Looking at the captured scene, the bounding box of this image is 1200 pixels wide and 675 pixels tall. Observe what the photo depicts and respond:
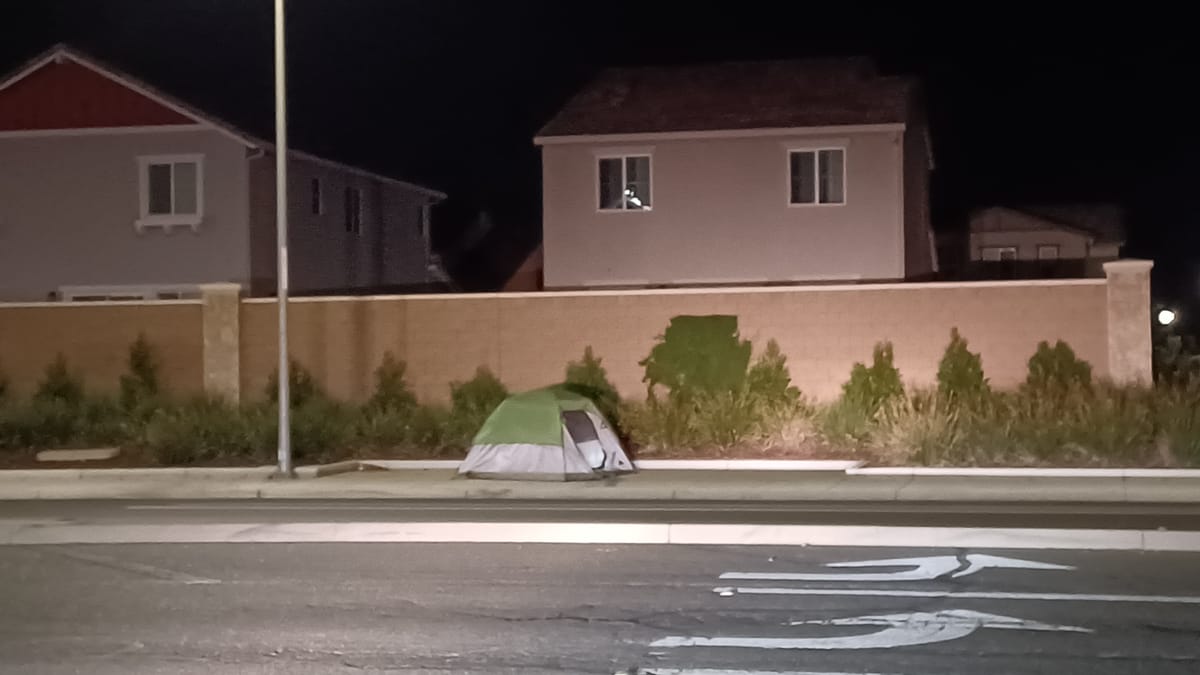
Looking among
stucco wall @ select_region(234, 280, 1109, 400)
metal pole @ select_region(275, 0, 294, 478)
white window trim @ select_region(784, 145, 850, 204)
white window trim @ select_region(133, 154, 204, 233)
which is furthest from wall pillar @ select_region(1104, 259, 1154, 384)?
white window trim @ select_region(133, 154, 204, 233)

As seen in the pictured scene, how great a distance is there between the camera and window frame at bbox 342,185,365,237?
125 feet

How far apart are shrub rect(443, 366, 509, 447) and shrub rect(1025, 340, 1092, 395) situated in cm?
820

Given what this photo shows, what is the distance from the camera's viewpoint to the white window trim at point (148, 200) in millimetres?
33500

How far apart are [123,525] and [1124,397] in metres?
13.7

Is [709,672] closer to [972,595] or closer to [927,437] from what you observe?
[972,595]

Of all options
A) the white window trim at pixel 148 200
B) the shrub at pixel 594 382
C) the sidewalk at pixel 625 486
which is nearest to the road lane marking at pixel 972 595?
the sidewalk at pixel 625 486

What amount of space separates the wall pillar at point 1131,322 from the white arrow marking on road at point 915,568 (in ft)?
37.4

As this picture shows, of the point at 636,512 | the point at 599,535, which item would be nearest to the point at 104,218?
the point at 636,512

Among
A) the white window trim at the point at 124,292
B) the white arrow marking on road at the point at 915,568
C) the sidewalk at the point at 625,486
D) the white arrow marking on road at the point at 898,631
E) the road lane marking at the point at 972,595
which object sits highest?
the white window trim at the point at 124,292

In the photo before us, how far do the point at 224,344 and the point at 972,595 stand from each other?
58.2ft

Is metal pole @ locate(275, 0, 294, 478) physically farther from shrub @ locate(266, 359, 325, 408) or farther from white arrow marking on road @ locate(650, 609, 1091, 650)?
white arrow marking on road @ locate(650, 609, 1091, 650)

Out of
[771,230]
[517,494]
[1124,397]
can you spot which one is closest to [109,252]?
[771,230]

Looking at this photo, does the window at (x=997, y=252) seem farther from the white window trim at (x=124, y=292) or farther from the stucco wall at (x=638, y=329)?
the white window trim at (x=124, y=292)

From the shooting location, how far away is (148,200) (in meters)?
33.8
